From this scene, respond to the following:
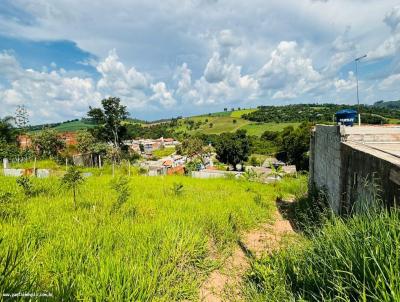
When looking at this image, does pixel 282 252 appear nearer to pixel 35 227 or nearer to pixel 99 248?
pixel 99 248

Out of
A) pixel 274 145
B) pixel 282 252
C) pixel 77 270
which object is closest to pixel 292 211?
pixel 282 252

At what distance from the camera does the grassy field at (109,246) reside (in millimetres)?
2875

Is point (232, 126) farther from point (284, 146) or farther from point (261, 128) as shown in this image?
point (284, 146)

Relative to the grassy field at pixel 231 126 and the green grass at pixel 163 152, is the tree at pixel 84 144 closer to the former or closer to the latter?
the green grass at pixel 163 152

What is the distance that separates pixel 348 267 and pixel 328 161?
24.1 ft

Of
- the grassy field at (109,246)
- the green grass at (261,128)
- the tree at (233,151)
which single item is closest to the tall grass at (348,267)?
the grassy field at (109,246)

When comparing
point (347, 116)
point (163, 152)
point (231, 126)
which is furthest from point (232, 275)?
point (231, 126)

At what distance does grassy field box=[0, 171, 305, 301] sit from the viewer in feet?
9.43

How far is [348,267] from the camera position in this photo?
7.55 feet

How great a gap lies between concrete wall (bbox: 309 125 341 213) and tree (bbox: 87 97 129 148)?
120 feet

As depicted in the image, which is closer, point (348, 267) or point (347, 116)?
point (348, 267)

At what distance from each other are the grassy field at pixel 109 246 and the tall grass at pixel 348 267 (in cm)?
113

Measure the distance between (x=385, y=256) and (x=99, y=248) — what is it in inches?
133

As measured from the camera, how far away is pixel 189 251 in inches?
172
